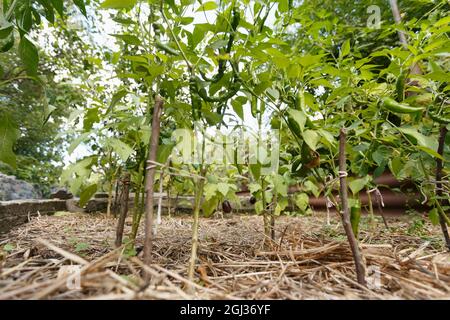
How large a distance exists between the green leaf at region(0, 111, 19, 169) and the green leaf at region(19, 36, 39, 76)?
0.14 meters

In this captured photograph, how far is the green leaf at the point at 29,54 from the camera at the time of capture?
66cm

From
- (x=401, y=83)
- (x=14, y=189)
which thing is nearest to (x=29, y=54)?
(x=401, y=83)

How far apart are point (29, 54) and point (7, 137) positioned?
0.22m

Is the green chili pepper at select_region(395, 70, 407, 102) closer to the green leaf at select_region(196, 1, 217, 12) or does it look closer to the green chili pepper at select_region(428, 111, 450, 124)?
the green chili pepper at select_region(428, 111, 450, 124)

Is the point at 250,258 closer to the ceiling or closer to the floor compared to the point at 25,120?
closer to the floor

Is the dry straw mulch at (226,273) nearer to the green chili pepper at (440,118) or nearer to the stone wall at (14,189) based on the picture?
the green chili pepper at (440,118)

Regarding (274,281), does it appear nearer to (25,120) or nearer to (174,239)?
(174,239)

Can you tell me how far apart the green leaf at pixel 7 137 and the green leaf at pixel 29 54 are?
14 cm

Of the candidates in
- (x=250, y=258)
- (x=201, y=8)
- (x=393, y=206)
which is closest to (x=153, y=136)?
(x=201, y=8)

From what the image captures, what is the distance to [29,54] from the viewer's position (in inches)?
26.6

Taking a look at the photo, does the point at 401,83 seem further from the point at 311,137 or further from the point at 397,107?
the point at 311,137

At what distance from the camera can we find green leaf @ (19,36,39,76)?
66cm
